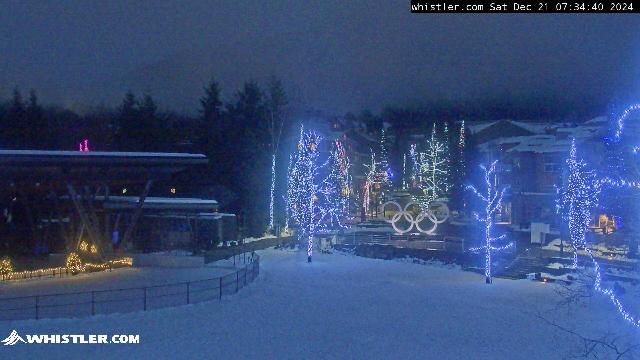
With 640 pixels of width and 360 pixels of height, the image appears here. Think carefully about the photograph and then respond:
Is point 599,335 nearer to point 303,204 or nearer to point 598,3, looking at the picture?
point 598,3

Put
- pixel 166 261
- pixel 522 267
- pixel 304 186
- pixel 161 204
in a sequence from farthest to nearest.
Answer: pixel 304 186 < pixel 161 204 < pixel 522 267 < pixel 166 261

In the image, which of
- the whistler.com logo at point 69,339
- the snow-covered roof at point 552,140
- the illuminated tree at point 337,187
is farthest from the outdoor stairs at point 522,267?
the whistler.com logo at point 69,339

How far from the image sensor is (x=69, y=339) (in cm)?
1435

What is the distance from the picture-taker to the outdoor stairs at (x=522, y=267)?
1126 inches

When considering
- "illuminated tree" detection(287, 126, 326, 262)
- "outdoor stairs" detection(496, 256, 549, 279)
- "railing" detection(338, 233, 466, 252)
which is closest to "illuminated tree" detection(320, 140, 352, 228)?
"illuminated tree" detection(287, 126, 326, 262)

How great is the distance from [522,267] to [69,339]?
2228cm

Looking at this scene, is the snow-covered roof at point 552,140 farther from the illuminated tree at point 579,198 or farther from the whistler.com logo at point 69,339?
the whistler.com logo at point 69,339

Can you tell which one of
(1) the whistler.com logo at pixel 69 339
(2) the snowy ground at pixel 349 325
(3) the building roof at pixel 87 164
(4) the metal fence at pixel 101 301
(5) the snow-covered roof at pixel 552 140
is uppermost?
(5) the snow-covered roof at pixel 552 140

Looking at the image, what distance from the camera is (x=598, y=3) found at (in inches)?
515

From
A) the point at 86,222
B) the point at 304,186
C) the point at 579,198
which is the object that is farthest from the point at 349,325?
the point at 304,186

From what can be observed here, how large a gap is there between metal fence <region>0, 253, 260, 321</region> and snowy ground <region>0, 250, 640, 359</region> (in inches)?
24.6

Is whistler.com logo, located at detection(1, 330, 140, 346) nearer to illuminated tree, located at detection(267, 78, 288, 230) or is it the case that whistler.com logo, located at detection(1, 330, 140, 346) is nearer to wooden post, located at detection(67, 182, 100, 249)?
wooden post, located at detection(67, 182, 100, 249)

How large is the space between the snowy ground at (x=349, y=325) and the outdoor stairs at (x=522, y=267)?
4.59 meters

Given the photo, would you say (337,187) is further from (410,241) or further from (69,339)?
(69,339)
